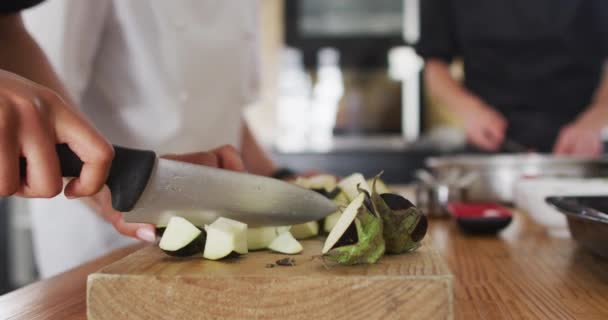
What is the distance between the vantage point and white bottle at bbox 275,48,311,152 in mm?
4688

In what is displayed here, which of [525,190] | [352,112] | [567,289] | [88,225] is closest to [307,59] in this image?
[352,112]

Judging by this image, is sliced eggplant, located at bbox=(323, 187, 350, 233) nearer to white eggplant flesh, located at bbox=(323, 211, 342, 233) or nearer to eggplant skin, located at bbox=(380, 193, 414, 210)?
white eggplant flesh, located at bbox=(323, 211, 342, 233)

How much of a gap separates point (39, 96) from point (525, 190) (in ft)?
3.15

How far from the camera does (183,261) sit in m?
0.81

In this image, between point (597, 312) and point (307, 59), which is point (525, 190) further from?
point (307, 59)

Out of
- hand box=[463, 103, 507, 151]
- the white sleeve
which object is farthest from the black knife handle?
hand box=[463, 103, 507, 151]

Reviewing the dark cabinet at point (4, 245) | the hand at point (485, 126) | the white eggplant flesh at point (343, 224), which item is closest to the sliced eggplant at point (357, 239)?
the white eggplant flesh at point (343, 224)

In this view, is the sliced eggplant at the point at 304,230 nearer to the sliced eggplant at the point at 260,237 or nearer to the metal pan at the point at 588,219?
the sliced eggplant at the point at 260,237

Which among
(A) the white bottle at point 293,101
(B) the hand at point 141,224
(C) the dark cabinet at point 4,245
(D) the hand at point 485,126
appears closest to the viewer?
(B) the hand at point 141,224

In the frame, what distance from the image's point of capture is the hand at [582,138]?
230 centimetres

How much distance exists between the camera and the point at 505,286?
0.86 m

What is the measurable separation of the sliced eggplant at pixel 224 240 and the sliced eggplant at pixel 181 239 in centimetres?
2

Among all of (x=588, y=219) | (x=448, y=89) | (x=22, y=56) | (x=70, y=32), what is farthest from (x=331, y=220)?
(x=448, y=89)

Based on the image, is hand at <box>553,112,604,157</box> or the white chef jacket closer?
the white chef jacket
